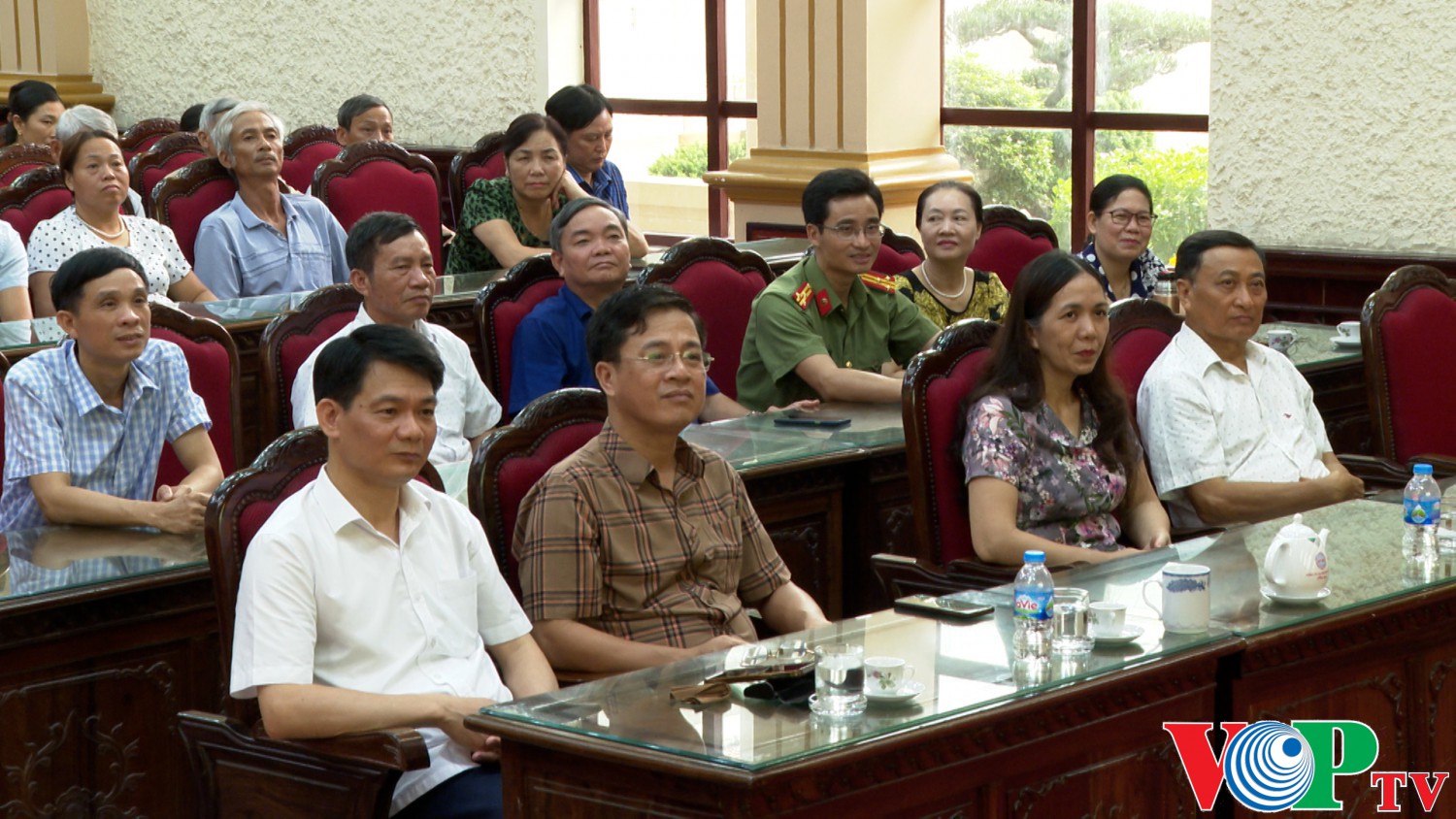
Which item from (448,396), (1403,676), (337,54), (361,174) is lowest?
(1403,676)

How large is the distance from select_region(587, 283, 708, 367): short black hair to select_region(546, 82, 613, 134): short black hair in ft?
10.7

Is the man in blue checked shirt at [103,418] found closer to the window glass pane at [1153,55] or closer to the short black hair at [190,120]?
the window glass pane at [1153,55]

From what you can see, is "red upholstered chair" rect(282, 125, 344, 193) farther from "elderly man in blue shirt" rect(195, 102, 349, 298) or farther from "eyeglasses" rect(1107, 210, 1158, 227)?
"eyeglasses" rect(1107, 210, 1158, 227)

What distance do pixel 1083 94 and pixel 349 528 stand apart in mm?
Result: 4517

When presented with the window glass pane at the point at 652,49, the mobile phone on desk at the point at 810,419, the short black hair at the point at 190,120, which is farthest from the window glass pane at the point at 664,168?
the mobile phone on desk at the point at 810,419

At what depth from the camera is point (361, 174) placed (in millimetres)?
5824

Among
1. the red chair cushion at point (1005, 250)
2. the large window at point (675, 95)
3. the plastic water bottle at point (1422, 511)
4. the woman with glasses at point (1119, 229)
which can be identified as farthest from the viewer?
the large window at point (675, 95)

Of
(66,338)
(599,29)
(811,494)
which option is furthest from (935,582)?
(599,29)

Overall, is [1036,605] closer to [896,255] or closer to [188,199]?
[896,255]

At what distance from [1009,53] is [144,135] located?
12.3ft

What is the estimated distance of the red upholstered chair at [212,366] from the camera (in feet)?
11.2

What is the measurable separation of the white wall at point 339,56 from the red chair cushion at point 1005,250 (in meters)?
3.00

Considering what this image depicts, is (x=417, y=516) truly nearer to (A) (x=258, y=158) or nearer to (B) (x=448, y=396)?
(B) (x=448, y=396)

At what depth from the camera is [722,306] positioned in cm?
431
